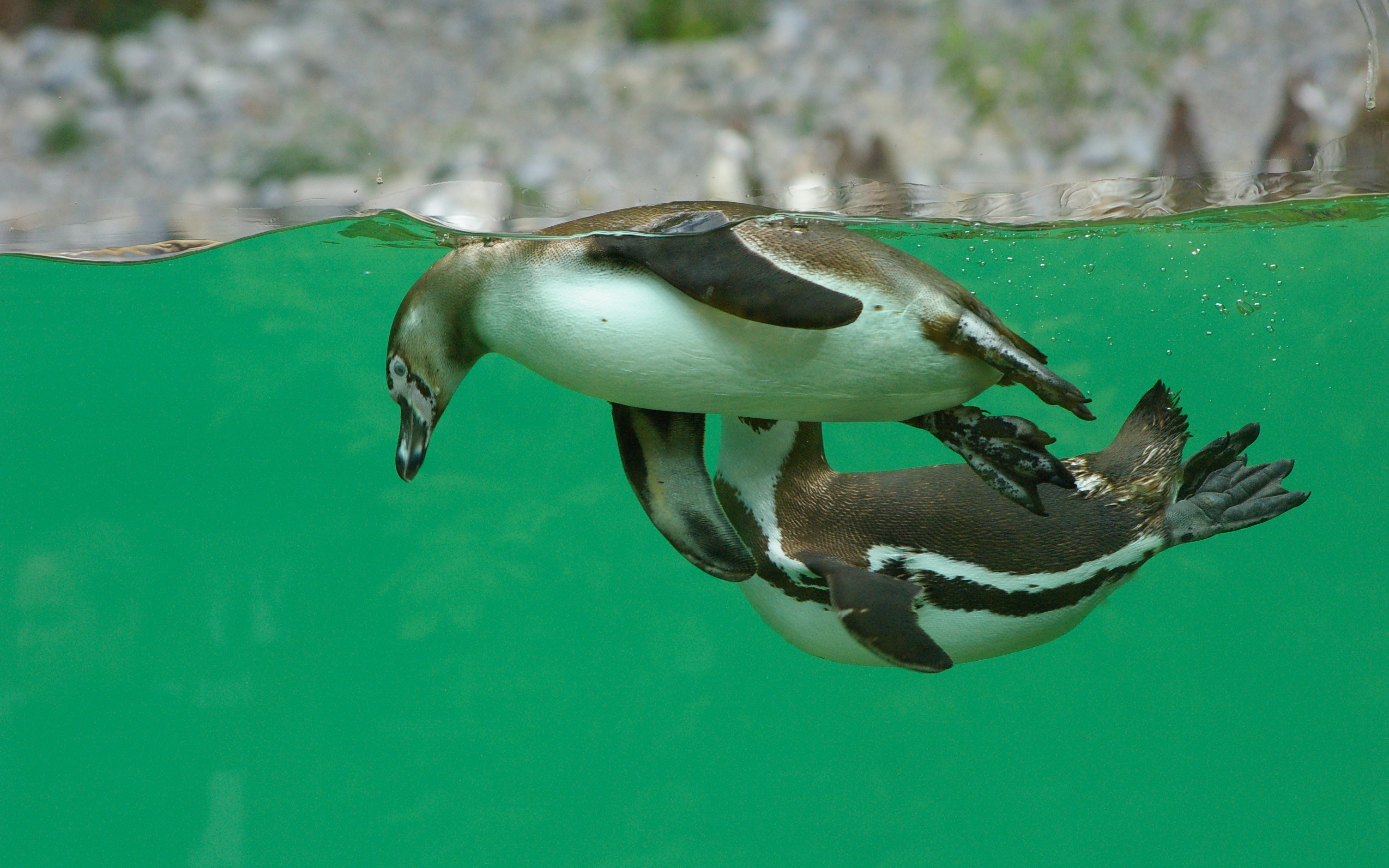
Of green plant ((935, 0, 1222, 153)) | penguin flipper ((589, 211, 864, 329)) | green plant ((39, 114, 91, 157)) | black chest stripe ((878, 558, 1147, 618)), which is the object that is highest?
green plant ((935, 0, 1222, 153))

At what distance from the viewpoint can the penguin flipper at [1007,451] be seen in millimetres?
1950

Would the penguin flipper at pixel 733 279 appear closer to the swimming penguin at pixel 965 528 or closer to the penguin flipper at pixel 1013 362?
the penguin flipper at pixel 1013 362

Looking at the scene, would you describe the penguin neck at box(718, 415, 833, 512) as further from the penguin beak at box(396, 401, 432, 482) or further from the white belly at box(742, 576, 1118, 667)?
the penguin beak at box(396, 401, 432, 482)

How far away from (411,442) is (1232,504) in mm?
2080

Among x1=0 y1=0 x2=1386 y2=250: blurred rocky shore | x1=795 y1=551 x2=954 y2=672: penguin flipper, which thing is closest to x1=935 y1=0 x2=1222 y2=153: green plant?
x1=0 y1=0 x2=1386 y2=250: blurred rocky shore

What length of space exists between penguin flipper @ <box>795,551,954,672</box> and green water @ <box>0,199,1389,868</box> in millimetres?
3810

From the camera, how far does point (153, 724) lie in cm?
631

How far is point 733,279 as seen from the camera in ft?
5.57

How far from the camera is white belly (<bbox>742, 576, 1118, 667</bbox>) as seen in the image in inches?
92.0

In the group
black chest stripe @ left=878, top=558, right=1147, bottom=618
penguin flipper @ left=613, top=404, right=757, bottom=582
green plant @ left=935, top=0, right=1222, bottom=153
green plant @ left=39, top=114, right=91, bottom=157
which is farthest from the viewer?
black chest stripe @ left=878, top=558, right=1147, bottom=618

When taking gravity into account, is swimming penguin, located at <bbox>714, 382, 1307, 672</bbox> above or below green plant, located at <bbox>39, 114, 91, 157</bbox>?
below

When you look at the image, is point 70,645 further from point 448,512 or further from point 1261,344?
point 1261,344

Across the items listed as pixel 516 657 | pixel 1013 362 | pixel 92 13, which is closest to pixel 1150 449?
pixel 1013 362

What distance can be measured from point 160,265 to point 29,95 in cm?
356
